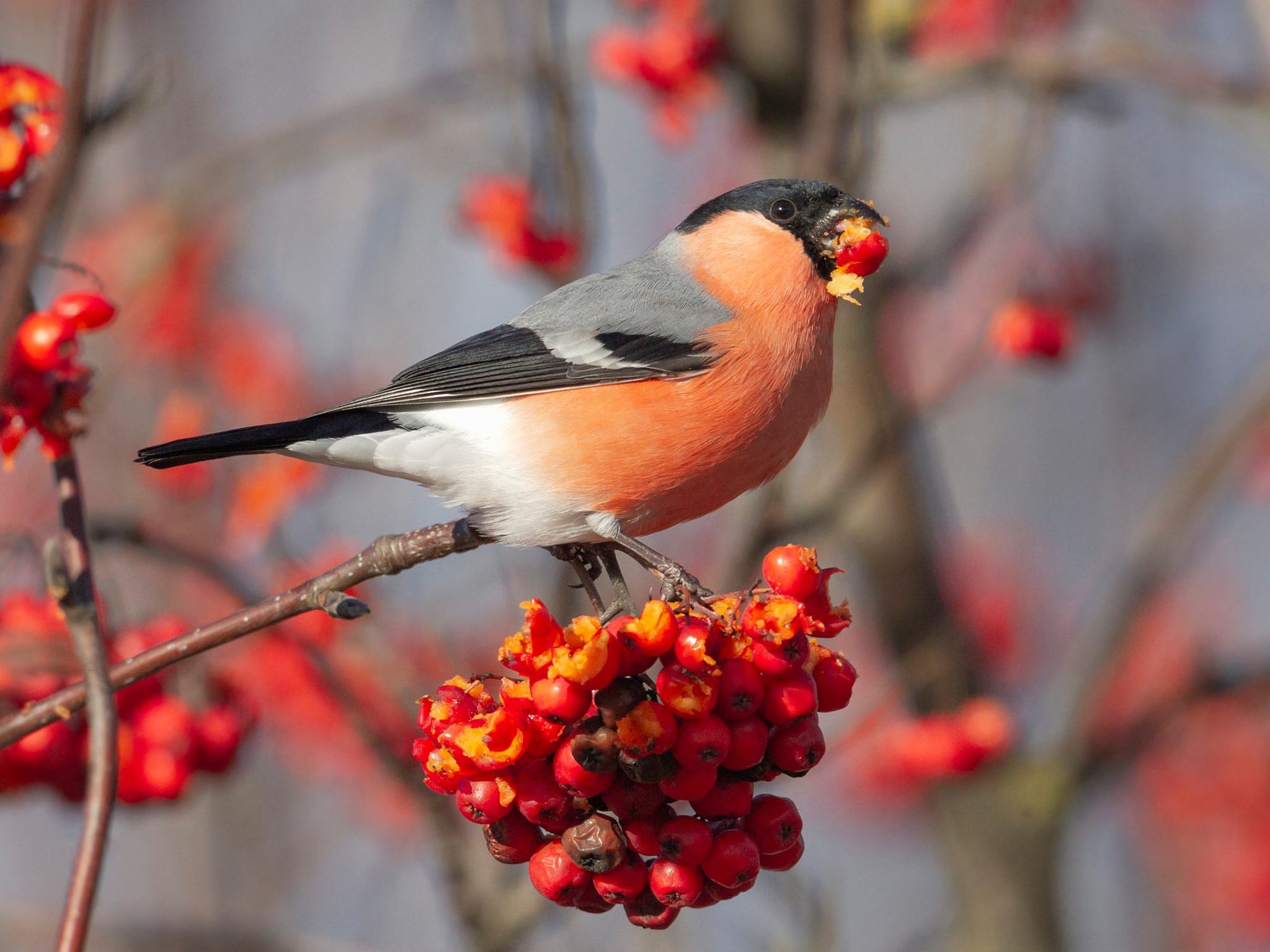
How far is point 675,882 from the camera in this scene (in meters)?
1.38

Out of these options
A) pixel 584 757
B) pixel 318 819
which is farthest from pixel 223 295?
pixel 584 757

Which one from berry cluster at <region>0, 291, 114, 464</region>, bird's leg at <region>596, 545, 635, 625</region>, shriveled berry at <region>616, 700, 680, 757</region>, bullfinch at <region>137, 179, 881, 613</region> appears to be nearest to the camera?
shriveled berry at <region>616, 700, 680, 757</region>

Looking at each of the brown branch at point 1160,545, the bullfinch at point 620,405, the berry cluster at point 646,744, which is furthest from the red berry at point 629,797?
the brown branch at point 1160,545

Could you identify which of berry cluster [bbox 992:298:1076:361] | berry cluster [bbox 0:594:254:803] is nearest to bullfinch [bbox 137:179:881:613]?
berry cluster [bbox 0:594:254:803]

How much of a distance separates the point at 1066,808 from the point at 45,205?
3366mm

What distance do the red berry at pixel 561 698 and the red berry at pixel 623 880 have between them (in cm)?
21

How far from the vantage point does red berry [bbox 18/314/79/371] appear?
153 cm

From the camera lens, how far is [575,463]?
195 cm

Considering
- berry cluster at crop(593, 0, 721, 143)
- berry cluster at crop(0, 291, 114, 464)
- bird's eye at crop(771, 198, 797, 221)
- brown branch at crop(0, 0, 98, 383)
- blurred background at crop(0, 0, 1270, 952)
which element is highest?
brown branch at crop(0, 0, 98, 383)

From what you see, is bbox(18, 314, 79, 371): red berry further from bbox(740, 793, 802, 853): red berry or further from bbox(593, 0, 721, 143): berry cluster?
bbox(593, 0, 721, 143): berry cluster

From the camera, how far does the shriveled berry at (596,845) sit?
1.35 m

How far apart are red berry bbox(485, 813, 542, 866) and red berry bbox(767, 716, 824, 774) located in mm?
323

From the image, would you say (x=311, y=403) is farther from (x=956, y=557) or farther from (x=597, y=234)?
(x=956, y=557)

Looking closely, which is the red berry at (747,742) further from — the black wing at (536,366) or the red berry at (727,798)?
the black wing at (536,366)
